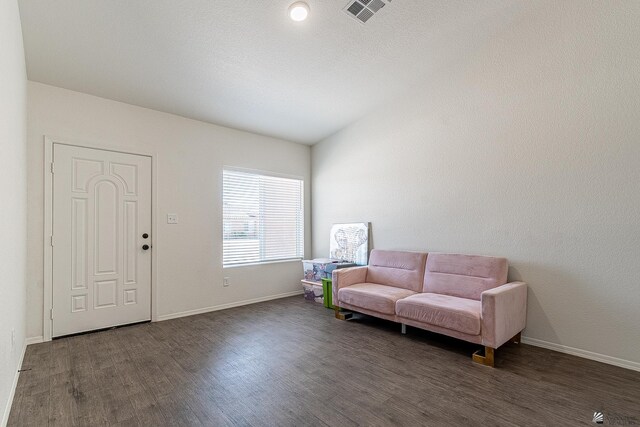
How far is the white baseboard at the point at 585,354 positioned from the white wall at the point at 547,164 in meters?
0.03

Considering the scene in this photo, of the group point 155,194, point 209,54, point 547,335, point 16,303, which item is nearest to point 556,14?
point 547,335

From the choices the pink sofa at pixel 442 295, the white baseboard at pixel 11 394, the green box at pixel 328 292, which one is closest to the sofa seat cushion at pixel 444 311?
the pink sofa at pixel 442 295

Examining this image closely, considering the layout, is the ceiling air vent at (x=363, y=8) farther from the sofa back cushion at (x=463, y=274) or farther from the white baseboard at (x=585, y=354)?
the white baseboard at (x=585, y=354)

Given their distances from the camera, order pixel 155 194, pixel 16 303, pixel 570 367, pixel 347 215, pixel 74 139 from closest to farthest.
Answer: pixel 16 303 → pixel 570 367 → pixel 74 139 → pixel 155 194 → pixel 347 215

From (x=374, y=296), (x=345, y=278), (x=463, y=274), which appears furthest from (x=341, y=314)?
(x=463, y=274)

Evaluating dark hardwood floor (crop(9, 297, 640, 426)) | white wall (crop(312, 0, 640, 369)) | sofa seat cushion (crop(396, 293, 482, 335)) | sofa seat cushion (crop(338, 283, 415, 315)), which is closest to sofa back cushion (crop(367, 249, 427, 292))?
sofa seat cushion (crop(338, 283, 415, 315))

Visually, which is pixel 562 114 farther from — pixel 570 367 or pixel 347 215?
pixel 347 215

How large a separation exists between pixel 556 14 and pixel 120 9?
12.7 ft

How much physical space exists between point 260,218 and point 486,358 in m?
3.54

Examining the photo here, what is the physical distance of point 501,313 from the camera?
2.67m

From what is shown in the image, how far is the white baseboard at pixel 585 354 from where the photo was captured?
2.59 m

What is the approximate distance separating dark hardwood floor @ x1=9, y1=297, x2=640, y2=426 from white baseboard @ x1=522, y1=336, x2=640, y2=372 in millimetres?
76

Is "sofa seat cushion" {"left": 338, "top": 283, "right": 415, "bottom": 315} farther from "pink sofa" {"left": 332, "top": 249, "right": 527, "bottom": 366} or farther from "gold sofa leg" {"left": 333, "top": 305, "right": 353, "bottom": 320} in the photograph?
"gold sofa leg" {"left": 333, "top": 305, "right": 353, "bottom": 320}

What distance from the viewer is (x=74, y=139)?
133 inches
